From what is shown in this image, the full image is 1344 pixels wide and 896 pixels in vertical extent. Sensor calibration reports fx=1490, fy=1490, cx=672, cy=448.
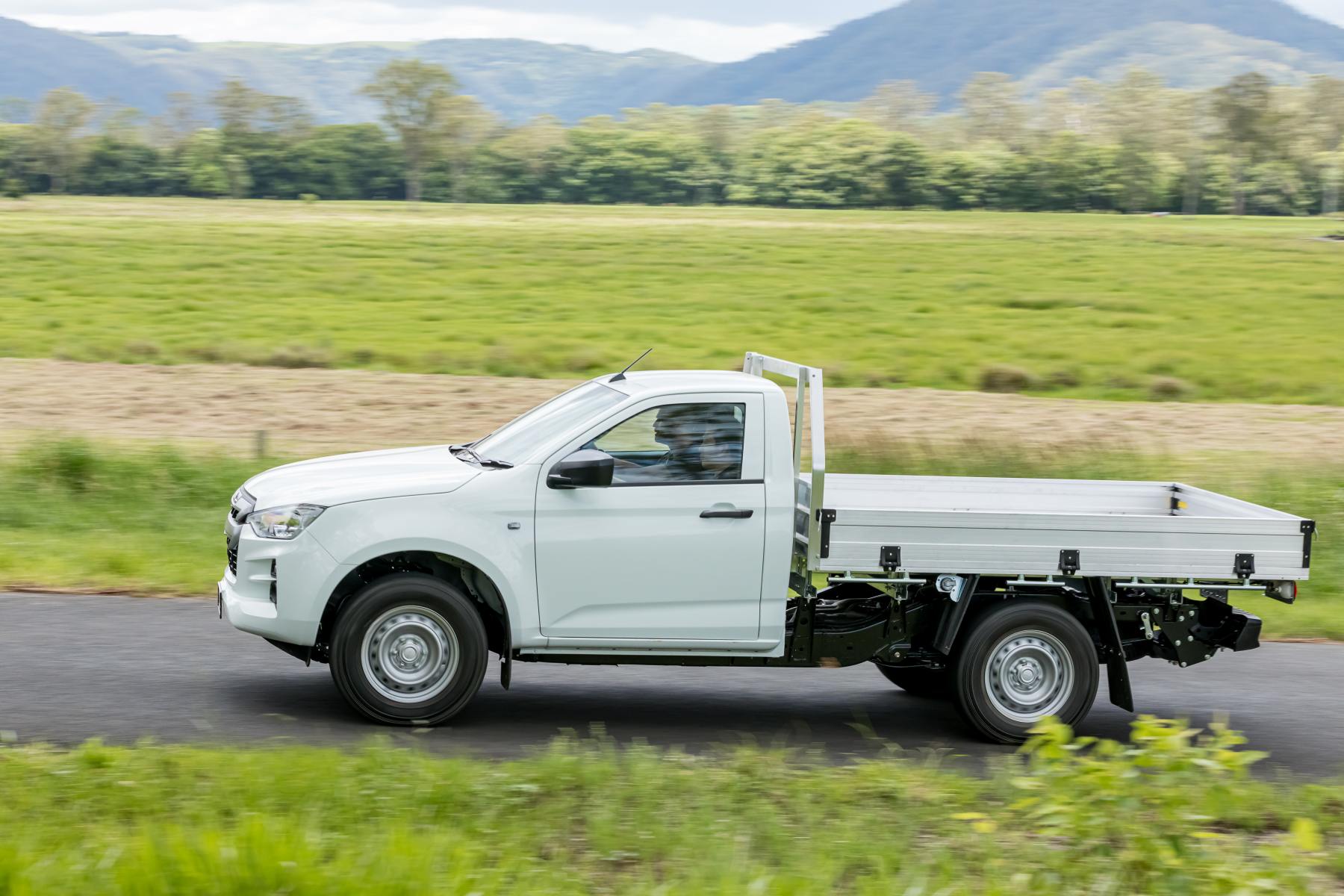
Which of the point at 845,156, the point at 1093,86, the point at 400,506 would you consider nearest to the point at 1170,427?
the point at 400,506

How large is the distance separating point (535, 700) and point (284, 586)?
1.65 metres

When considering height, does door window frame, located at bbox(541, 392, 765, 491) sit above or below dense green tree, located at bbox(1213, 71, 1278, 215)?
below

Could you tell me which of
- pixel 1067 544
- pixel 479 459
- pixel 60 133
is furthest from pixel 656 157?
pixel 1067 544

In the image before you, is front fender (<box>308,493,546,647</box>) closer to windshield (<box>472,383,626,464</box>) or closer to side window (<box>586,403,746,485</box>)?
windshield (<box>472,383,626,464</box>)

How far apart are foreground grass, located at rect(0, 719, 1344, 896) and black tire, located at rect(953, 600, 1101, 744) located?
38.6 inches

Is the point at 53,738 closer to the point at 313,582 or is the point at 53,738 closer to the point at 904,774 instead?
the point at 313,582

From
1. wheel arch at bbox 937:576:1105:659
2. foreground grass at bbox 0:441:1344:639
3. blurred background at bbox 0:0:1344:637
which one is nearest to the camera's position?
wheel arch at bbox 937:576:1105:659

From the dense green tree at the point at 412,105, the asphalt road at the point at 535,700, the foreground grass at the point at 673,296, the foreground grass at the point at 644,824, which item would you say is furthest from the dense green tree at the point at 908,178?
the foreground grass at the point at 644,824

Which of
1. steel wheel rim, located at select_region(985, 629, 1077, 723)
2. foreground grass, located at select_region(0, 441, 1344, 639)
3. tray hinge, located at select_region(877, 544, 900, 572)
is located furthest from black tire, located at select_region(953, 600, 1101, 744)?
foreground grass, located at select_region(0, 441, 1344, 639)

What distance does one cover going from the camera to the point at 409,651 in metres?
7.18

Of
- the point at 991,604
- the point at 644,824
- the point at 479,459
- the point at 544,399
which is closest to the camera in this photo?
the point at 644,824

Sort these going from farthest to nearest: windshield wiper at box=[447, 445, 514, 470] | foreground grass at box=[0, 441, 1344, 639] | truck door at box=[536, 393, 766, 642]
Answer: foreground grass at box=[0, 441, 1344, 639]
windshield wiper at box=[447, 445, 514, 470]
truck door at box=[536, 393, 766, 642]

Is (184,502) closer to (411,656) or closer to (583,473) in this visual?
(411,656)

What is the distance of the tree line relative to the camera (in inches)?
2899
